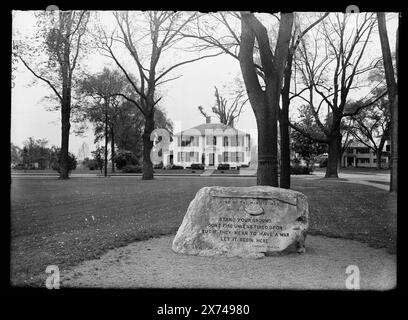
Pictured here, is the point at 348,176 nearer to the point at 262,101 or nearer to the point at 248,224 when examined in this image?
the point at 262,101

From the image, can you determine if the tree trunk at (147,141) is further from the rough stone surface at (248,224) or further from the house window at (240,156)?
the rough stone surface at (248,224)

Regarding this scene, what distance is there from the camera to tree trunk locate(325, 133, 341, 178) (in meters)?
17.8

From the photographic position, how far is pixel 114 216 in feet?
33.8

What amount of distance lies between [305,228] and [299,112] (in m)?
12.1

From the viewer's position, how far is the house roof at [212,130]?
970 centimetres

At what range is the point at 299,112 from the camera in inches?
691

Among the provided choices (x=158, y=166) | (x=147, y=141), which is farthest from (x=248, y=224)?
(x=158, y=166)

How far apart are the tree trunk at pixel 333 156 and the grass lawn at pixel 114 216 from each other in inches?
55.8

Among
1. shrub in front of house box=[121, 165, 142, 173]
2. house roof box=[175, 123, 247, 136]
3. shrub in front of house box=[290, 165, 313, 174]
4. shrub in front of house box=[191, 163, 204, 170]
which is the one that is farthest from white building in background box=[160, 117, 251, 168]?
shrub in front of house box=[290, 165, 313, 174]

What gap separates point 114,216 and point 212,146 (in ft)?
11.0

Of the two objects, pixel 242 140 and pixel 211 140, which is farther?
pixel 242 140

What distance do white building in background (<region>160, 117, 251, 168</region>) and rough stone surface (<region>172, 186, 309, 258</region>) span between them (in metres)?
3.30
